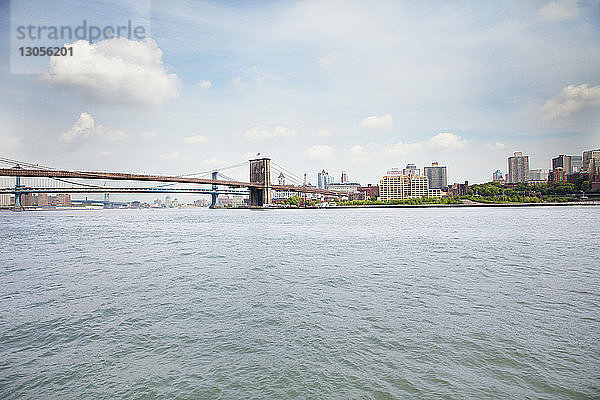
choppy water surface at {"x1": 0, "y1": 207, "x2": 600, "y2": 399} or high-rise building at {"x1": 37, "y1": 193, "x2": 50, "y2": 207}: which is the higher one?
high-rise building at {"x1": 37, "y1": 193, "x2": 50, "y2": 207}

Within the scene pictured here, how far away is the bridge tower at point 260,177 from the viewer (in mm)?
68938

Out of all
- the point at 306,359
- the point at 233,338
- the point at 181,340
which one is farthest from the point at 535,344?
the point at 181,340

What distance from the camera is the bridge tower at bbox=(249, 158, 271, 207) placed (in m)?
68.9

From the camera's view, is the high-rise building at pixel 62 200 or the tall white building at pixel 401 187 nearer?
the high-rise building at pixel 62 200

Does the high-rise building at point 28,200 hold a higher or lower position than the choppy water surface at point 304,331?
higher

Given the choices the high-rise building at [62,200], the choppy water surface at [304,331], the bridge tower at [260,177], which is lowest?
the choppy water surface at [304,331]

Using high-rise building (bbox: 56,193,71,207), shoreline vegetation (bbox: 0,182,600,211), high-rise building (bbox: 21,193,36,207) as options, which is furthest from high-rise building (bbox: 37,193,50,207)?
shoreline vegetation (bbox: 0,182,600,211)

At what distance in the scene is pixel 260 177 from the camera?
69.9m

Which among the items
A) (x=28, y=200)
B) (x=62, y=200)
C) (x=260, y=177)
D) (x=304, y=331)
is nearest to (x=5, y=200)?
(x=28, y=200)

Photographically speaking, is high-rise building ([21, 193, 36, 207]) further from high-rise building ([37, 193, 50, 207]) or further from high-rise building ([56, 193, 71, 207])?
high-rise building ([56, 193, 71, 207])

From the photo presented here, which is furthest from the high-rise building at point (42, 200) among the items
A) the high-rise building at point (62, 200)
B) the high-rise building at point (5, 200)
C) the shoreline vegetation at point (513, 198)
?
the shoreline vegetation at point (513, 198)

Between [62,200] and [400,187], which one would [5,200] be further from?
[400,187]

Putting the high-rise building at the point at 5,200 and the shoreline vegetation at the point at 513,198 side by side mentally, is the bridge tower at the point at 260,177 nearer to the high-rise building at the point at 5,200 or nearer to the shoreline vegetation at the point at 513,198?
the shoreline vegetation at the point at 513,198

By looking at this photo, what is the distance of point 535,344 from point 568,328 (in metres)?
0.89
